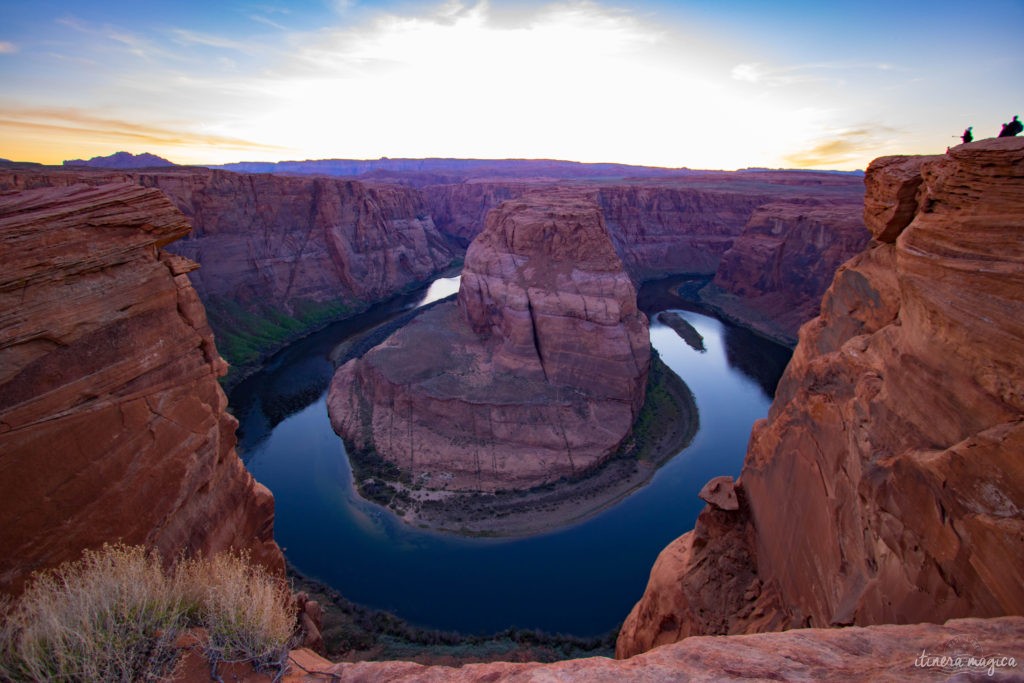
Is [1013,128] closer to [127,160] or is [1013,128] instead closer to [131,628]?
[131,628]

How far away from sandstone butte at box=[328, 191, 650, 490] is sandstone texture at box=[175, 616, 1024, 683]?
67.8 feet

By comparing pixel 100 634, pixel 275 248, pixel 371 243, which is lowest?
pixel 100 634

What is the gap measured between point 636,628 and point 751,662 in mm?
10475

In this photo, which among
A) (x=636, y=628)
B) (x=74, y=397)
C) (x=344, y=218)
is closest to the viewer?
(x=74, y=397)

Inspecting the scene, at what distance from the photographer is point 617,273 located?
105 feet

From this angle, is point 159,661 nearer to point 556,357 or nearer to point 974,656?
point 974,656

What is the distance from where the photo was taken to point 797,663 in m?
4.71

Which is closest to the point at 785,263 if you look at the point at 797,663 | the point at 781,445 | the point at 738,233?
the point at 738,233

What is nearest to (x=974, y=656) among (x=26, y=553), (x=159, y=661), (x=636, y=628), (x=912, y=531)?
(x=912, y=531)

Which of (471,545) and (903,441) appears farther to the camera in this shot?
(471,545)

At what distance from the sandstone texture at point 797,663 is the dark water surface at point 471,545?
15.4m

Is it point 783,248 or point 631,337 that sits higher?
point 783,248

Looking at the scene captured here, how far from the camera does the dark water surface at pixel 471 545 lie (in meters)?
20.0

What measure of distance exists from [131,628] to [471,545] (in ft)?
58.4
